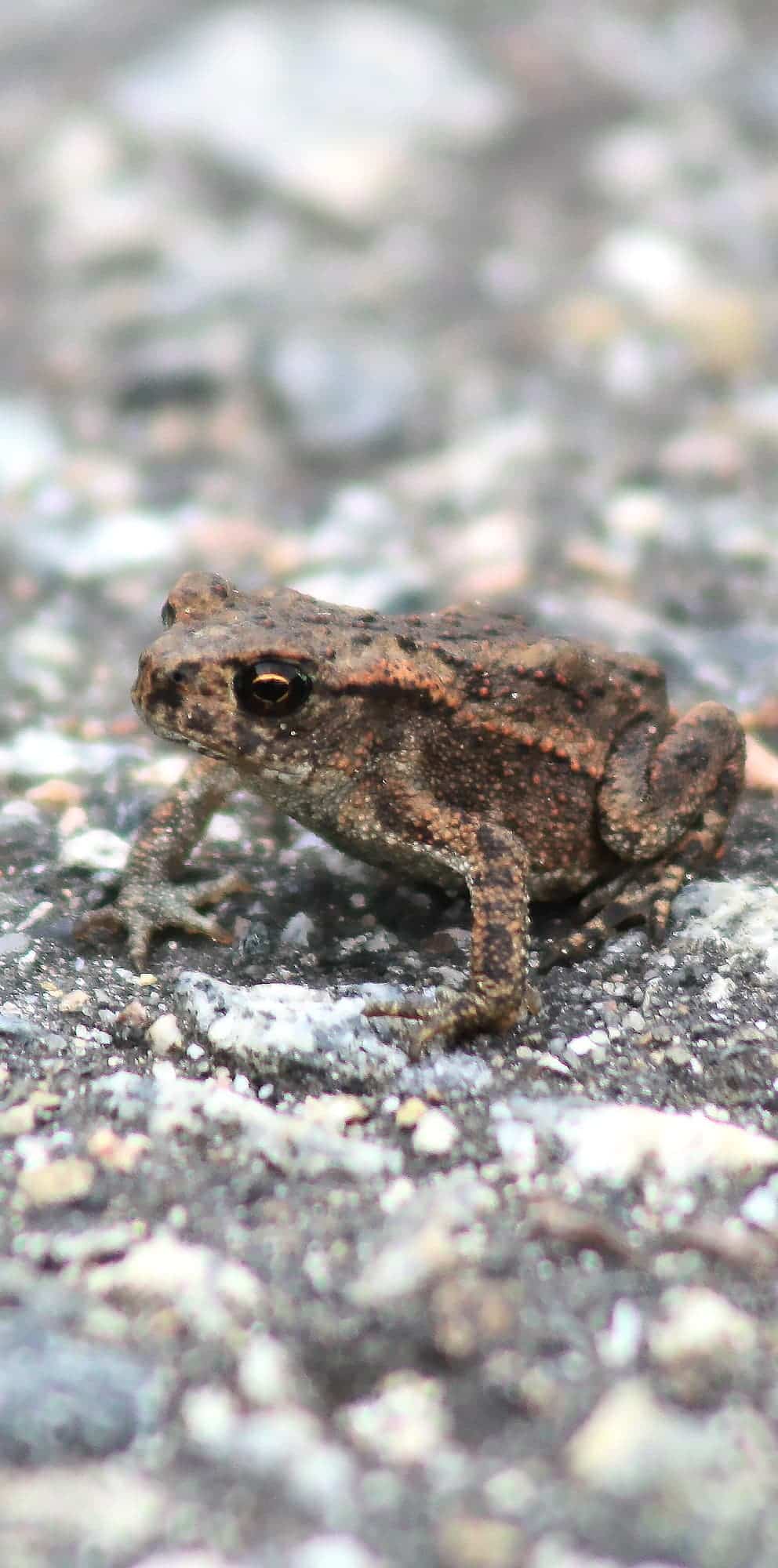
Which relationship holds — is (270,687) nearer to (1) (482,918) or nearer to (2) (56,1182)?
(1) (482,918)

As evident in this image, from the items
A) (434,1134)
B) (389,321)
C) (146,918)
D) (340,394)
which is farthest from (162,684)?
(389,321)

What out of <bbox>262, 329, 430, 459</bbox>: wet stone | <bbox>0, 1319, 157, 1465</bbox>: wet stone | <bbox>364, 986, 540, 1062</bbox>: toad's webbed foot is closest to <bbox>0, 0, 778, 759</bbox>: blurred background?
<bbox>262, 329, 430, 459</bbox>: wet stone

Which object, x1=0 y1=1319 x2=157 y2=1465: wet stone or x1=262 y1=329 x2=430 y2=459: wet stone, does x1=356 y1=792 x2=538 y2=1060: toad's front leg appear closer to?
x1=0 y1=1319 x2=157 y2=1465: wet stone

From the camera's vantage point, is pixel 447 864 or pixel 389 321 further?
pixel 389 321

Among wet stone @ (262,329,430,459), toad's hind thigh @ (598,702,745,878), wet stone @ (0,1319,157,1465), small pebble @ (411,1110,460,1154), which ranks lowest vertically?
wet stone @ (0,1319,157,1465)

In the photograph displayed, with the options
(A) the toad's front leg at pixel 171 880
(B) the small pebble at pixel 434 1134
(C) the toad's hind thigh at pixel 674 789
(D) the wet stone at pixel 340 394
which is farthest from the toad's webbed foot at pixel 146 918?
(D) the wet stone at pixel 340 394

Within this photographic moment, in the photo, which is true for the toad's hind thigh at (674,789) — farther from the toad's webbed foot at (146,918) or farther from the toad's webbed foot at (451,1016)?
the toad's webbed foot at (146,918)

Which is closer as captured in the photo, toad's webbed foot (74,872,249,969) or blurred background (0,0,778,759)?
toad's webbed foot (74,872,249,969)

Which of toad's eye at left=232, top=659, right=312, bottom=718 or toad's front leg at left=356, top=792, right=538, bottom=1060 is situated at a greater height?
toad's eye at left=232, top=659, right=312, bottom=718
